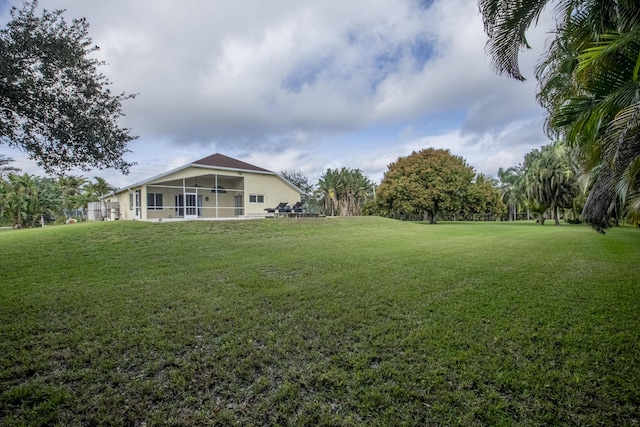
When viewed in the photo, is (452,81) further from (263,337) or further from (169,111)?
(169,111)

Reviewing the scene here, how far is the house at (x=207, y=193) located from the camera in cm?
2144

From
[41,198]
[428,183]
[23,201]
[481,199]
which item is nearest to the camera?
[23,201]

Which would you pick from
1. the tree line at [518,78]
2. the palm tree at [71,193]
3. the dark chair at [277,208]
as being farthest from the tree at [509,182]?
the palm tree at [71,193]

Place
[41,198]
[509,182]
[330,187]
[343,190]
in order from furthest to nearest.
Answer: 1. [509,182]
2. [343,190]
3. [330,187]
4. [41,198]

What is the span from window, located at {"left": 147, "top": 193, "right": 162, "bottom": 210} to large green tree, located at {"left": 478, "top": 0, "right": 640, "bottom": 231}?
22585 mm

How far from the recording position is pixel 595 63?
414 centimetres

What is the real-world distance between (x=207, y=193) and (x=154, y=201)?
3861 millimetres

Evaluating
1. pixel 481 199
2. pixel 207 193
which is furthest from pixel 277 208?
pixel 481 199

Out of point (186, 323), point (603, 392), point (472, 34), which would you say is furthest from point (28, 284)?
point (472, 34)

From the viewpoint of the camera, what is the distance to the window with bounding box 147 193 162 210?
2203 centimetres

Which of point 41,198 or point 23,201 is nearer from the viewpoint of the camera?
point 23,201

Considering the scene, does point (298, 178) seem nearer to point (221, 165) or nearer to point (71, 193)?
point (71, 193)

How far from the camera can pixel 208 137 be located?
36875mm

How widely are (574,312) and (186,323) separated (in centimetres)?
575
